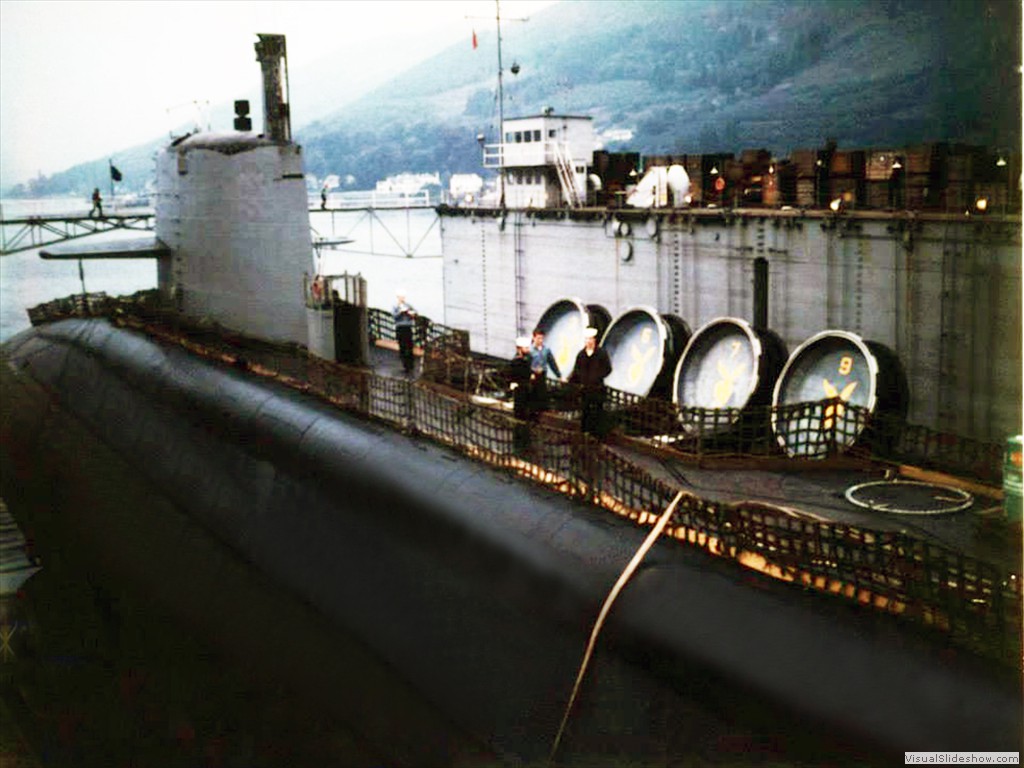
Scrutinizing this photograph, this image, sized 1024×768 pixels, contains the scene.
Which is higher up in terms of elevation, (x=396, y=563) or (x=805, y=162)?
(x=805, y=162)

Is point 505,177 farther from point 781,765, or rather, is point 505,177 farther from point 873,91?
point 873,91

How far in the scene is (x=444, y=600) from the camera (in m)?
8.02

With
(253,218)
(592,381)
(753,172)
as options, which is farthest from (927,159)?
(253,218)

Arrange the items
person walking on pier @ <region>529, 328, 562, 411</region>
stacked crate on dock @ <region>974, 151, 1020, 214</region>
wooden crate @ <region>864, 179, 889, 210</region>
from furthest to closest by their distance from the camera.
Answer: wooden crate @ <region>864, 179, 889, 210</region>
stacked crate on dock @ <region>974, 151, 1020, 214</region>
person walking on pier @ <region>529, 328, 562, 411</region>

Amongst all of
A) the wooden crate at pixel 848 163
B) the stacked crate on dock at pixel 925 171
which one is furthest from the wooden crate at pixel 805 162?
the stacked crate on dock at pixel 925 171

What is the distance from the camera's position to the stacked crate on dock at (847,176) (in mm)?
20047

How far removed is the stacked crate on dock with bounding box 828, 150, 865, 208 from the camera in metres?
20.0

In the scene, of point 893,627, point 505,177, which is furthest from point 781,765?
point 505,177

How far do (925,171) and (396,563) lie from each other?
13.9m

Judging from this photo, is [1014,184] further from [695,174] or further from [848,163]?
[695,174]

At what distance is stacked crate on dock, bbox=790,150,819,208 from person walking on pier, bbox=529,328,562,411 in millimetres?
11312

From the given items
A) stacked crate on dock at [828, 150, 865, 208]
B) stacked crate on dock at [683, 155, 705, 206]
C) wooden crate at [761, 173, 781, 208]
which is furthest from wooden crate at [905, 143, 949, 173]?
stacked crate on dock at [683, 155, 705, 206]

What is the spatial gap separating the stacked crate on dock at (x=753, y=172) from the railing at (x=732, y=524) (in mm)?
11518

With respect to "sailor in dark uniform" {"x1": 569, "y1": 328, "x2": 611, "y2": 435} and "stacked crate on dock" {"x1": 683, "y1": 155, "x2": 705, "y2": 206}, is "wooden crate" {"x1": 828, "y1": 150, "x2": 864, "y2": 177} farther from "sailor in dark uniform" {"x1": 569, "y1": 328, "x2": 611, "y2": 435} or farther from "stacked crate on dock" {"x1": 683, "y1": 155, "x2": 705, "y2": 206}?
"sailor in dark uniform" {"x1": 569, "y1": 328, "x2": 611, "y2": 435}
